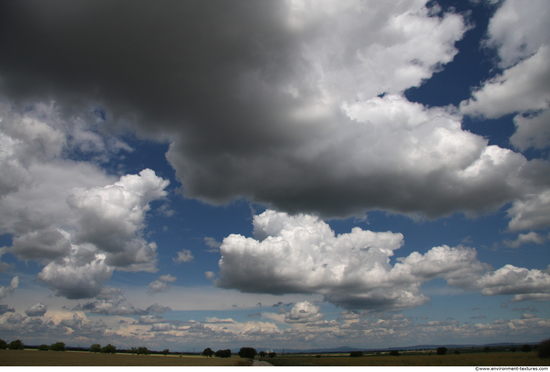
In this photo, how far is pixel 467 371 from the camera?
49344mm

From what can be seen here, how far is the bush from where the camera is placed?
328 feet

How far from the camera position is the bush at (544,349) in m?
100.0

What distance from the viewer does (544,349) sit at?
334 feet

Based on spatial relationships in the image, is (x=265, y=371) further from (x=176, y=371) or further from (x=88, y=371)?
(x=88, y=371)

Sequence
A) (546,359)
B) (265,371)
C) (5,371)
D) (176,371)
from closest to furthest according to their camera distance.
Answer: (265,371)
(5,371)
(176,371)
(546,359)

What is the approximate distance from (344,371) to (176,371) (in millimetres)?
32295

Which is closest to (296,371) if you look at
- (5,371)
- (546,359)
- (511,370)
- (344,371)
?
(344,371)

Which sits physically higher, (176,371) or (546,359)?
(176,371)

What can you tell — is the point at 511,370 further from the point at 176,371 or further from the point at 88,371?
the point at 88,371

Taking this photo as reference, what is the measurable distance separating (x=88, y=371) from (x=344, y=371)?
47.9 m

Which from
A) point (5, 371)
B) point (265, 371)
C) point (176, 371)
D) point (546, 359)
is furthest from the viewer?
point (546, 359)

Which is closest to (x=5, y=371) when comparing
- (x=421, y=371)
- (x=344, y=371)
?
(x=344, y=371)

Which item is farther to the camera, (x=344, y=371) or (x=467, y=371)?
(x=344, y=371)

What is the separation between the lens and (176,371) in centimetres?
5669
